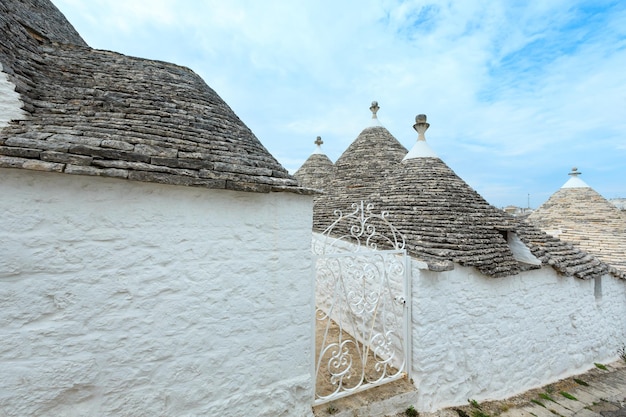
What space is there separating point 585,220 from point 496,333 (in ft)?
28.4

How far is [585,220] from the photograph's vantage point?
981cm

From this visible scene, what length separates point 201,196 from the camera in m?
2.86

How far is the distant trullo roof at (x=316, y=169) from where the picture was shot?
12.6 m

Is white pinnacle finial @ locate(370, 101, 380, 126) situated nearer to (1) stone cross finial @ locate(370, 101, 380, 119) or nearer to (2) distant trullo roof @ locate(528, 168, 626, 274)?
(1) stone cross finial @ locate(370, 101, 380, 119)

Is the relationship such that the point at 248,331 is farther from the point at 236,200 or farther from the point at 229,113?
the point at 229,113

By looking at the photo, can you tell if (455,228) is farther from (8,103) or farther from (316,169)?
(316,169)

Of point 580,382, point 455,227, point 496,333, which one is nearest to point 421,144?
point 455,227

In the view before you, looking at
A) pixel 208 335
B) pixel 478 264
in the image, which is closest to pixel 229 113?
pixel 208 335

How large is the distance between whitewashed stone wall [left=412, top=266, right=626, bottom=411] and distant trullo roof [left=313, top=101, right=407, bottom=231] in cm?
383

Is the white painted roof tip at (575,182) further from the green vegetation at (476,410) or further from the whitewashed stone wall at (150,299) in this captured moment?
the whitewashed stone wall at (150,299)

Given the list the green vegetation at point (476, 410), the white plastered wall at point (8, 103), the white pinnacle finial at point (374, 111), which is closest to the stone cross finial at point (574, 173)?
the white pinnacle finial at point (374, 111)

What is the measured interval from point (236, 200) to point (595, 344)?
8334mm

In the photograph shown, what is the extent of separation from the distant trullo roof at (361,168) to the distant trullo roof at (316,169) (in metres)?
2.11

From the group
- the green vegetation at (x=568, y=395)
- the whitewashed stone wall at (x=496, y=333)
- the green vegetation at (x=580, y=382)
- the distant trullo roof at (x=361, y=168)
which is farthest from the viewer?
the distant trullo roof at (x=361, y=168)
